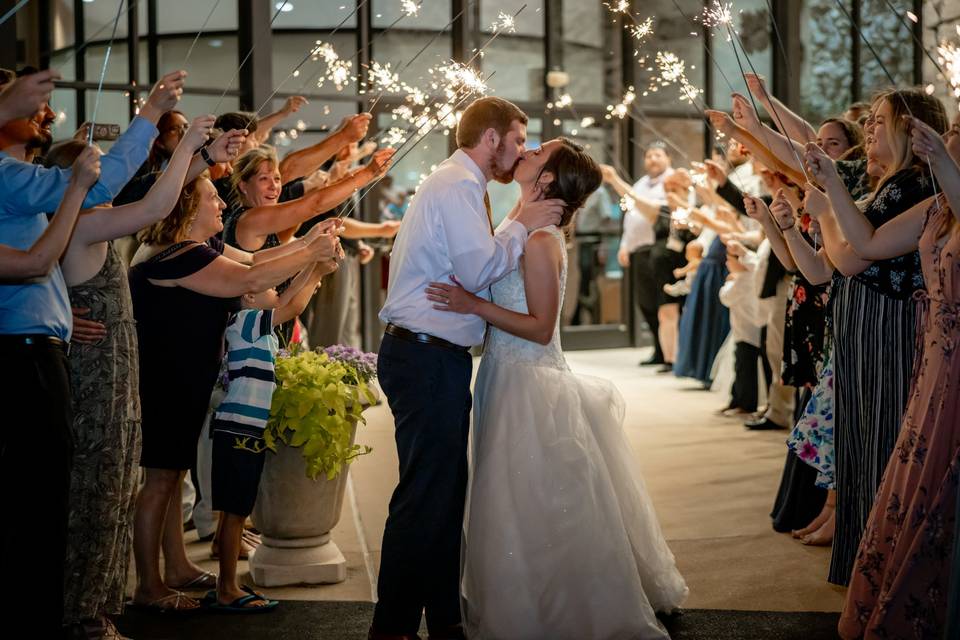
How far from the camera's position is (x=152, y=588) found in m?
3.56

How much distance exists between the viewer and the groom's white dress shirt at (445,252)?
10.2 ft

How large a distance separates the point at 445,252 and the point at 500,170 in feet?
1.06

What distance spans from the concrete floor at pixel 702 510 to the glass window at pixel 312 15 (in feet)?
11.3

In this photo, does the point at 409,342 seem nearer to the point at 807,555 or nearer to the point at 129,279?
the point at 129,279

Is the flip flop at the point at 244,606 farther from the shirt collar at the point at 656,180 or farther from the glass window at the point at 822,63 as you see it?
the glass window at the point at 822,63

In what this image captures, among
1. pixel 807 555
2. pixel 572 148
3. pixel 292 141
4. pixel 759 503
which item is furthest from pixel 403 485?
pixel 292 141

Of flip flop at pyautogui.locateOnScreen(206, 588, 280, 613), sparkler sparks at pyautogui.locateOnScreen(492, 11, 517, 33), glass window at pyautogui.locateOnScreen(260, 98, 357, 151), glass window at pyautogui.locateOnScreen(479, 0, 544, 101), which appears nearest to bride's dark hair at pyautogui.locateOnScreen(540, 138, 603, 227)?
sparkler sparks at pyautogui.locateOnScreen(492, 11, 517, 33)

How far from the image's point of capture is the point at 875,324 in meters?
3.56

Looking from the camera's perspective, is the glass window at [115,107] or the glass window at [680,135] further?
the glass window at [680,135]

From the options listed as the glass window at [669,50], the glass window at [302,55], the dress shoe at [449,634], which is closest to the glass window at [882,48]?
the glass window at [669,50]

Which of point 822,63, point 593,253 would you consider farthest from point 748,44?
point 593,253

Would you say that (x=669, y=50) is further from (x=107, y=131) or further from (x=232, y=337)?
(x=107, y=131)

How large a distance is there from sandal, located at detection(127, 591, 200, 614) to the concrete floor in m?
0.31

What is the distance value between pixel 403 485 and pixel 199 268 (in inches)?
36.0
